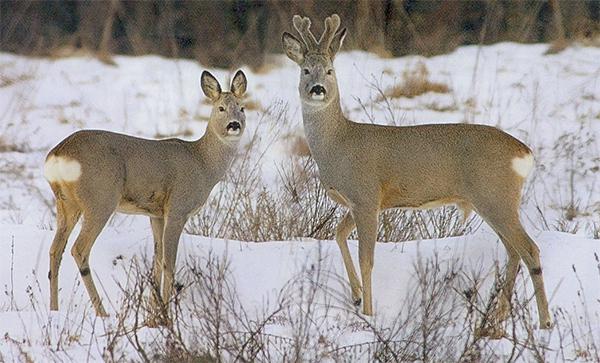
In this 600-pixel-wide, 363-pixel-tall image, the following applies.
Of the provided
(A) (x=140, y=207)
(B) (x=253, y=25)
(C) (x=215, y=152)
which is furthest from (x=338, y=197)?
(B) (x=253, y=25)

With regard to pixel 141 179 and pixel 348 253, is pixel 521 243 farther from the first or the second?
pixel 141 179

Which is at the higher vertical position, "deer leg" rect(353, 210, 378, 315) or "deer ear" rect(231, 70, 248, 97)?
"deer ear" rect(231, 70, 248, 97)

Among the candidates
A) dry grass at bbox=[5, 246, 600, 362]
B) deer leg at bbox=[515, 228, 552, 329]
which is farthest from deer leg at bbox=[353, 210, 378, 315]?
deer leg at bbox=[515, 228, 552, 329]

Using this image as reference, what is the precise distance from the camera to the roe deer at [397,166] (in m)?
7.68

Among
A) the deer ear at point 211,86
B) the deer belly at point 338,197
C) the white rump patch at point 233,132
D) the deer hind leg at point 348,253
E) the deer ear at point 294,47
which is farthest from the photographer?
the deer ear at point 211,86

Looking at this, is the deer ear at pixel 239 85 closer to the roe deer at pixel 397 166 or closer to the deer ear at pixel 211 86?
the deer ear at pixel 211 86

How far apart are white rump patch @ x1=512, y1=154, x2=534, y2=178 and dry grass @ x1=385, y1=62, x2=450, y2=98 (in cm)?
676

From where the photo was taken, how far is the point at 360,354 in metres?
6.39

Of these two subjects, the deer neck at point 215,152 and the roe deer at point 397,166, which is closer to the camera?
the roe deer at point 397,166

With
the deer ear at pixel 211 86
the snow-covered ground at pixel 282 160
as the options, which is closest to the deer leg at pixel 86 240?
the snow-covered ground at pixel 282 160

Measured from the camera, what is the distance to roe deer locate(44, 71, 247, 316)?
25.5 feet

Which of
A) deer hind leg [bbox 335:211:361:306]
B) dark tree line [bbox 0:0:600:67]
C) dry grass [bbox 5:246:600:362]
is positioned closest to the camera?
dry grass [bbox 5:246:600:362]

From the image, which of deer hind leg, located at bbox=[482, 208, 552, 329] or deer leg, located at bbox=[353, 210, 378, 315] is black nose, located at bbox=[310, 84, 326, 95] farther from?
deer hind leg, located at bbox=[482, 208, 552, 329]

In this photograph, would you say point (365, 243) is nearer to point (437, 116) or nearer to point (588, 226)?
point (588, 226)
